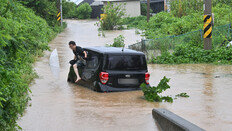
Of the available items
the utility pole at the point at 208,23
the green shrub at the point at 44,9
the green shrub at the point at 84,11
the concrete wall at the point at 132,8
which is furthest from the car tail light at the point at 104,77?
the green shrub at the point at 84,11

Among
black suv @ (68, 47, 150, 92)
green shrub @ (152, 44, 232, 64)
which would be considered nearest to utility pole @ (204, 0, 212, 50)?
green shrub @ (152, 44, 232, 64)

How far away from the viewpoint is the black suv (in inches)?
441

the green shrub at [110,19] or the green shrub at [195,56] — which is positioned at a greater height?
the green shrub at [110,19]

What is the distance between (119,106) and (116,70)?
1.64 m

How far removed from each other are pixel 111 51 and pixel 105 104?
1.97 m

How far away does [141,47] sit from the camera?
794 inches

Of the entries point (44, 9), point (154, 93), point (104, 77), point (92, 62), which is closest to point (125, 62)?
point (104, 77)

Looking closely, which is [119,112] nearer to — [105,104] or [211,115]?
[105,104]

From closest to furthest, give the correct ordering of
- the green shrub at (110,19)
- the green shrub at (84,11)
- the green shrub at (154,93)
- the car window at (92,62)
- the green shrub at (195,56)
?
the green shrub at (154,93) < the car window at (92,62) < the green shrub at (195,56) < the green shrub at (110,19) < the green shrub at (84,11)

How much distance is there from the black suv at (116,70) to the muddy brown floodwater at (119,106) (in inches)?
9.9

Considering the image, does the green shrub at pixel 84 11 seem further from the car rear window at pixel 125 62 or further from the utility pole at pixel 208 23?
the car rear window at pixel 125 62

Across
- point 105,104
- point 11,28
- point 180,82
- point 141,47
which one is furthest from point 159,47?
point 11,28

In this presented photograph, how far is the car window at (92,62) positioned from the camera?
11.6m

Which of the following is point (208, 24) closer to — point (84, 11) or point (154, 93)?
point (154, 93)
